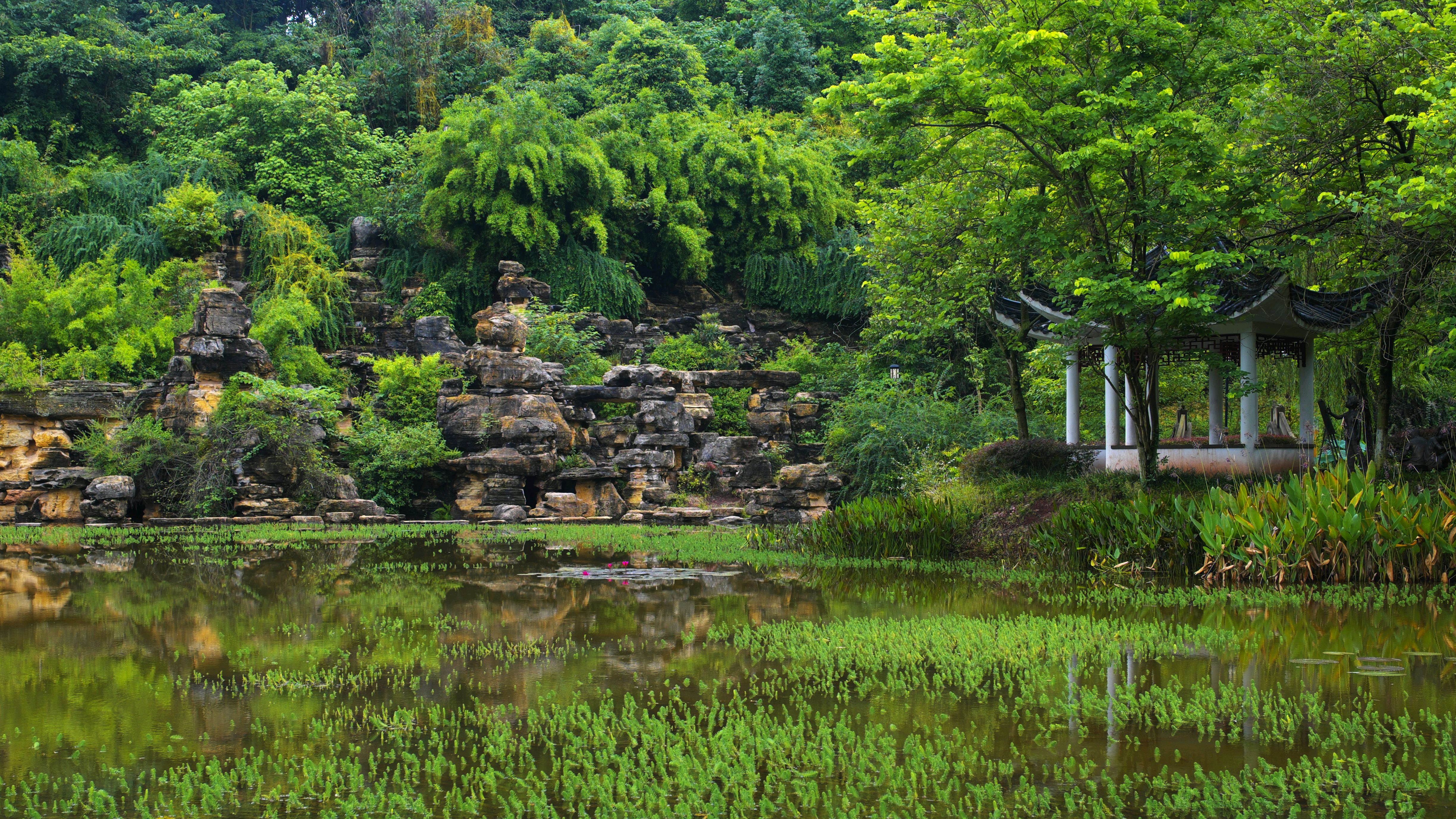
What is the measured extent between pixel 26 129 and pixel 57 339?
13053 mm

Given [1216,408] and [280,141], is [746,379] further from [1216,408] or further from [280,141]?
[280,141]

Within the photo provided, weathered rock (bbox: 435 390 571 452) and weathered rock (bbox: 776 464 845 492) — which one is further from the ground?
weathered rock (bbox: 435 390 571 452)

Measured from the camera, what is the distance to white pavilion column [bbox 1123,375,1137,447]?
13.4m

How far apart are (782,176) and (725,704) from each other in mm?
26083

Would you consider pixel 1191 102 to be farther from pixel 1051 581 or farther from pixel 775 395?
pixel 775 395

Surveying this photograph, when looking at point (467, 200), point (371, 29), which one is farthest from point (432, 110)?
point (467, 200)

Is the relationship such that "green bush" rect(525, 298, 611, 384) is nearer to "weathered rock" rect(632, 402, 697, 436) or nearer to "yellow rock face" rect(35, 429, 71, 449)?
"weathered rock" rect(632, 402, 697, 436)

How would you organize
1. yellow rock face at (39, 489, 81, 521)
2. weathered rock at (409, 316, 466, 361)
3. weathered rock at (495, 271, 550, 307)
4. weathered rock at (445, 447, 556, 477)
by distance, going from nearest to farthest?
yellow rock face at (39, 489, 81, 521)
weathered rock at (445, 447, 556, 477)
weathered rock at (409, 316, 466, 361)
weathered rock at (495, 271, 550, 307)

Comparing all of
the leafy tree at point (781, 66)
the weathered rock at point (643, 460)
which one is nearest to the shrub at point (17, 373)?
the weathered rock at point (643, 460)

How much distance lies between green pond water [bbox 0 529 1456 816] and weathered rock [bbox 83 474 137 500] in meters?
8.71

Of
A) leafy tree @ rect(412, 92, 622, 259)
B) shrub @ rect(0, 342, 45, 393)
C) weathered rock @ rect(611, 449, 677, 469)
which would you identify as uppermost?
leafy tree @ rect(412, 92, 622, 259)

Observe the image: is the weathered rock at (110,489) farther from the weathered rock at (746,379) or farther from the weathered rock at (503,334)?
the weathered rock at (746,379)

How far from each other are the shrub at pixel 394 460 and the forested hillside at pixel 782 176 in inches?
151

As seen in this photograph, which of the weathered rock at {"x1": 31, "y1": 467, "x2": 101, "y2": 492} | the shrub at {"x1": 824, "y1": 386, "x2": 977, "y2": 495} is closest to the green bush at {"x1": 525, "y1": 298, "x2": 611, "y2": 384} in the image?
the shrub at {"x1": 824, "y1": 386, "x2": 977, "y2": 495}
